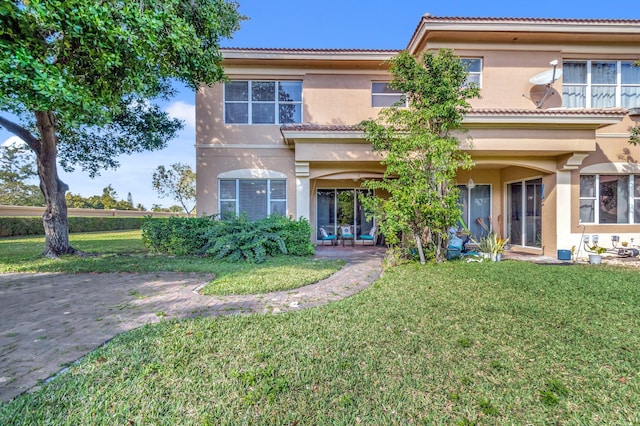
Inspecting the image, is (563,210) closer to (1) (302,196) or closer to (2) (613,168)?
(2) (613,168)

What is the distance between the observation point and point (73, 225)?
2405 cm

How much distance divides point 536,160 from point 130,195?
218 feet

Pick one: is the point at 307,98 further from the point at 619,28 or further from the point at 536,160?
the point at 619,28

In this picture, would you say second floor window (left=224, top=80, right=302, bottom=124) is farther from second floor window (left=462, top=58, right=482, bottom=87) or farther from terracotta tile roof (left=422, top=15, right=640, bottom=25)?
second floor window (left=462, top=58, right=482, bottom=87)

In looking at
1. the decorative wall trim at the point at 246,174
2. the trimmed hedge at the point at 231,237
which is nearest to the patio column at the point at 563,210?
the trimmed hedge at the point at 231,237

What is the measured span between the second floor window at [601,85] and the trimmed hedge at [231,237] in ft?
37.5

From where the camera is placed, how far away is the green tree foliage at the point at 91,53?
16.3ft

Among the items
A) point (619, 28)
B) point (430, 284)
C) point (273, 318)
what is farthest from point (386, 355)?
point (619, 28)

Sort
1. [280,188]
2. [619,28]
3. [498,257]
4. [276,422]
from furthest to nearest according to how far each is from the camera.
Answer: [280,188]
[619,28]
[498,257]
[276,422]

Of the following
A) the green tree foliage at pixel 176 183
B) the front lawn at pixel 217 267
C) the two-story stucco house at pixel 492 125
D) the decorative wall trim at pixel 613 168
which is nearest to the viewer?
the front lawn at pixel 217 267

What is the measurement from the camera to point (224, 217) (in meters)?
11.2

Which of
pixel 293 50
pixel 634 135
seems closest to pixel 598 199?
pixel 634 135

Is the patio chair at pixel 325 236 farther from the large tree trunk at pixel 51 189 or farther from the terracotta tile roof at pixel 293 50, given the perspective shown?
the large tree trunk at pixel 51 189

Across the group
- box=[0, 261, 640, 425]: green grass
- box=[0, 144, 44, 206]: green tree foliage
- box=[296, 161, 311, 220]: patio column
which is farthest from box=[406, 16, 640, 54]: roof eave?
box=[0, 144, 44, 206]: green tree foliage
